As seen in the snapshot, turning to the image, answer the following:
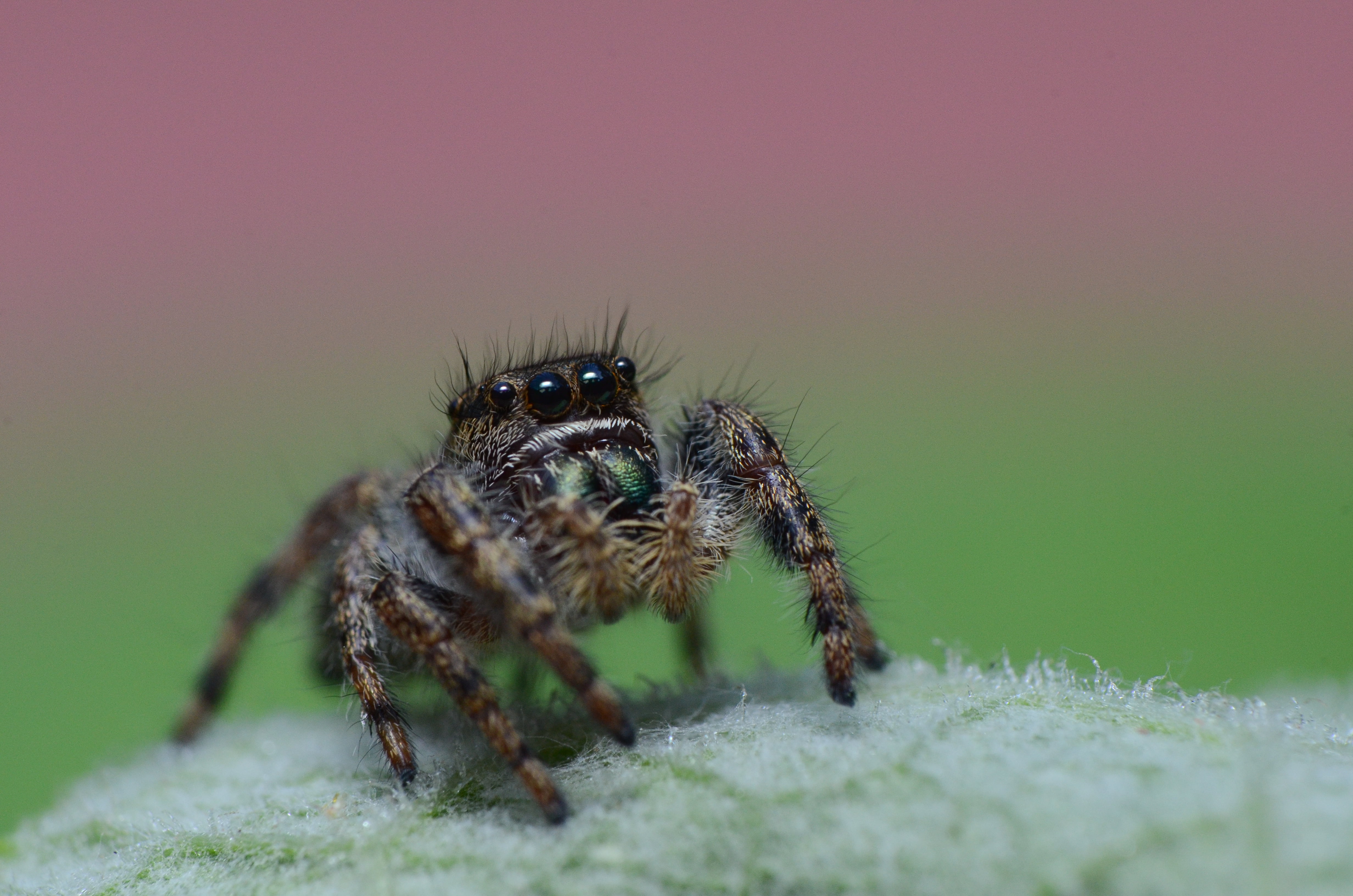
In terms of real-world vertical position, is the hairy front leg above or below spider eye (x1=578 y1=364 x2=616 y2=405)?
below

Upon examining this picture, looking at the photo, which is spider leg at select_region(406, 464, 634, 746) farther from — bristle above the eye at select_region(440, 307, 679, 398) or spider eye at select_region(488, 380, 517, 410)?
bristle above the eye at select_region(440, 307, 679, 398)

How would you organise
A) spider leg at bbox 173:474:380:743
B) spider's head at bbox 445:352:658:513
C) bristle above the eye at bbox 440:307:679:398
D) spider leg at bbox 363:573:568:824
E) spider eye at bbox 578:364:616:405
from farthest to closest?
spider leg at bbox 173:474:380:743 < bristle above the eye at bbox 440:307:679:398 < spider eye at bbox 578:364:616:405 < spider's head at bbox 445:352:658:513 < spider leg at bbox 363:573:568:824

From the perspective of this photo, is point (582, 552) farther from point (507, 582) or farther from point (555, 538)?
Answer: point (507, 582)

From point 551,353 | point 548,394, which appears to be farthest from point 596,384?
point 551,353

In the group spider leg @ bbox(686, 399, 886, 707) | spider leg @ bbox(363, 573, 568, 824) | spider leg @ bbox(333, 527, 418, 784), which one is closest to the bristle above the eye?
spider leg @ bbox(686, 399, 886, 707)

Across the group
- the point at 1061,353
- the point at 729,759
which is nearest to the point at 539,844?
the point at 729,759

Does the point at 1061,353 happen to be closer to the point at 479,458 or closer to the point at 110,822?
the point at 479,458

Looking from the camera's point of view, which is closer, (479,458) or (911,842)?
(911,842)
